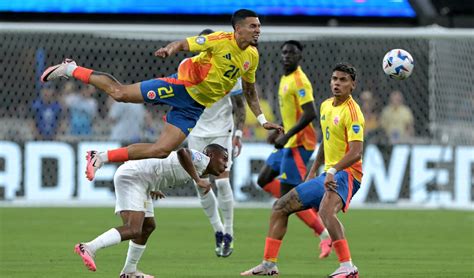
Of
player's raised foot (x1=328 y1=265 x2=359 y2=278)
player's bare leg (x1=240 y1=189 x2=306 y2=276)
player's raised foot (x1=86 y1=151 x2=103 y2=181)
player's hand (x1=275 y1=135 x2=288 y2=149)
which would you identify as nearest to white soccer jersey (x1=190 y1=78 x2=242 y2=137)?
player's hand (x1=275 y1=135 x2=288 y2=149)

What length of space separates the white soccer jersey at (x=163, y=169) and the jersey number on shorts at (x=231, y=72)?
5.13ft

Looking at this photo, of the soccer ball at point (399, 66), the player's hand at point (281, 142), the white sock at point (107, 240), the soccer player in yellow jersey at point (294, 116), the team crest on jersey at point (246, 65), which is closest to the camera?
the white sock at point (107, 240)

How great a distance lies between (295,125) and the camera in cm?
1429

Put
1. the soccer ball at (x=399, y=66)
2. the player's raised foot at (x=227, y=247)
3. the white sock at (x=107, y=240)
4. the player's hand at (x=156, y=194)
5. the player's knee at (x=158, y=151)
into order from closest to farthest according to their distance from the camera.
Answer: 1. the white sock at (x=107, y=240)
2. the player's hand at (x=156, y=194)
3. the player's knee at (x=158, y=151)
4. the soccer ball at (x=399, y=66)
5. the player's raised foot at (x=227, y=247)

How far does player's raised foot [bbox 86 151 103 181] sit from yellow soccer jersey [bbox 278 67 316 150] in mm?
4081

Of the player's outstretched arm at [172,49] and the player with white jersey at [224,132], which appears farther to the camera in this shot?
the player with white jersey at [224,132]

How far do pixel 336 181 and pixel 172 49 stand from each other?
2061 millimetres

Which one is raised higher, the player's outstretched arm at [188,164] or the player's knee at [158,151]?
the player's knee at [158,151]

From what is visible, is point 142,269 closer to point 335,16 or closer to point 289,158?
point 289,158

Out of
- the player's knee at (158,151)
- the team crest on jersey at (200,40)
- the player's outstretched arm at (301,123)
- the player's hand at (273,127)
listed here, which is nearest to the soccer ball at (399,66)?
the player's hand at (273,127)

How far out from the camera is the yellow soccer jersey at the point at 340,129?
1110 cm

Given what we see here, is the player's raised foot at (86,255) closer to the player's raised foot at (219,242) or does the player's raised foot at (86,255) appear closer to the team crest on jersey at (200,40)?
the team crest on jersey at (200,40)

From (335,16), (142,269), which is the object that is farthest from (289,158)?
(335,16)

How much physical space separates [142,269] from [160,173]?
148 cm
